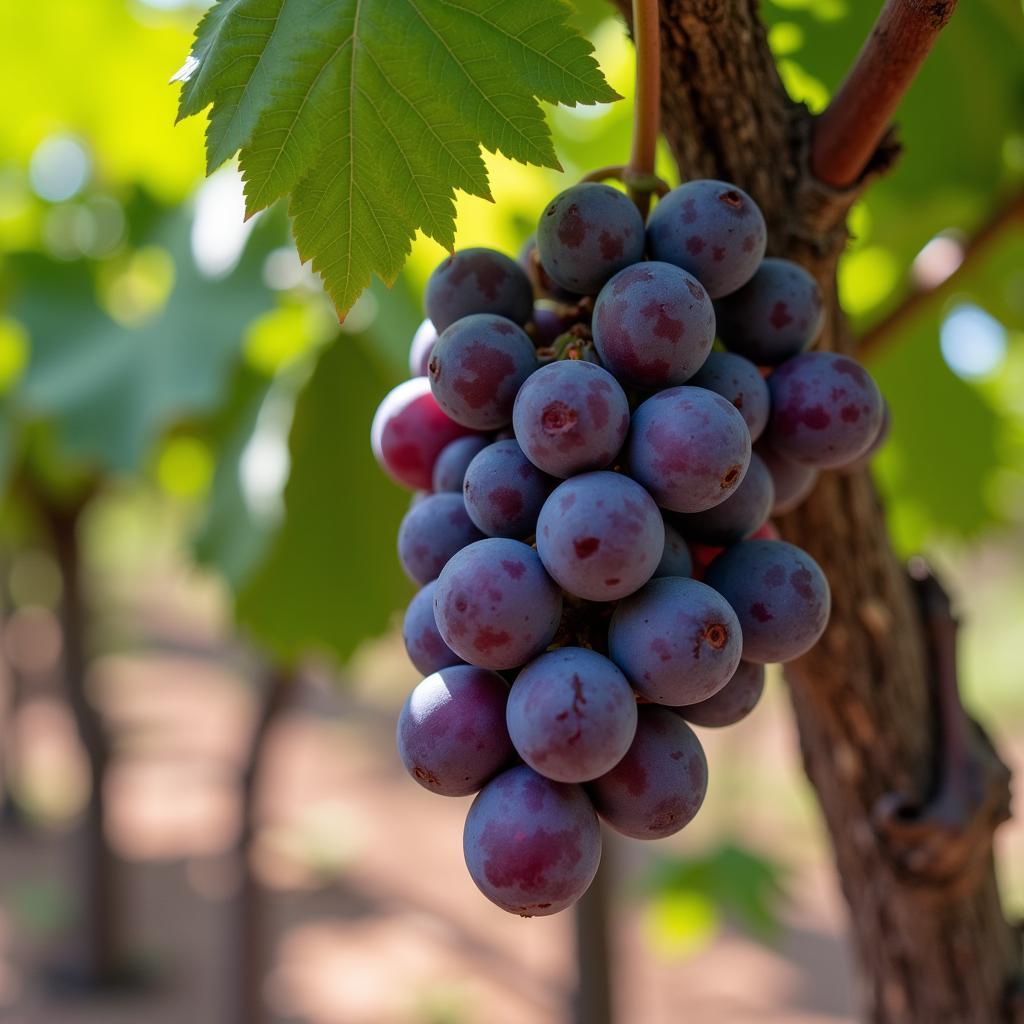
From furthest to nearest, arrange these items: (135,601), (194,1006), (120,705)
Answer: (135,601)
(120,705)
(194,1006)

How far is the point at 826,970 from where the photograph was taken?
264 inches

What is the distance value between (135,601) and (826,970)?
14.2 m

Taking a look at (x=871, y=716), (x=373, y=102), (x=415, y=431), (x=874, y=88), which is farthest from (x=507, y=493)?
(x=871, y=716)

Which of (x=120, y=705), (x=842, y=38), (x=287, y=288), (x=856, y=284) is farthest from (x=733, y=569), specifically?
(x=120, y=705)

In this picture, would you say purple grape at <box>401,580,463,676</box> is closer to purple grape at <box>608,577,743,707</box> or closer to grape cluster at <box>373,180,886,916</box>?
grape cluster at <box>373,180,886,916</box>

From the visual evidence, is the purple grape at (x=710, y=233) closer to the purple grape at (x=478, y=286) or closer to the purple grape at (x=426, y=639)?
the purple grape at (x=478, y=286)

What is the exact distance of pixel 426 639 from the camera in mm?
729

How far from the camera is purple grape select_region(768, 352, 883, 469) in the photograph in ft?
2.49

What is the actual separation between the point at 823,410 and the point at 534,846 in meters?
0.38

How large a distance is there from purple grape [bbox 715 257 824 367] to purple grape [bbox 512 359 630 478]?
0.61ft

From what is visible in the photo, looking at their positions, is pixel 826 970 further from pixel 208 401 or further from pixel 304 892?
pixel 208 401

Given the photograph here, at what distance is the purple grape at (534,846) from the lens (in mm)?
608

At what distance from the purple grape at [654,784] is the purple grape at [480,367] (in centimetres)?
24

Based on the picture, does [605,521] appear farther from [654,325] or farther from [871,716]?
[871,716]
